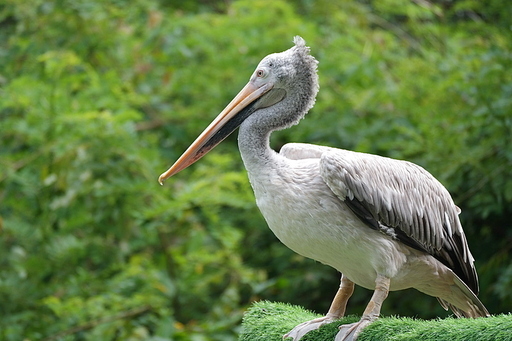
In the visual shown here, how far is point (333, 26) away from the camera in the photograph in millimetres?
7820

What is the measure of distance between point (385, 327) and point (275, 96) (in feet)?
4.05

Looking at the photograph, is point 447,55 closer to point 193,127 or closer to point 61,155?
point 193,127

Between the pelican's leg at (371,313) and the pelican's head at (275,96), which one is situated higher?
the pelican's head at (275,96)

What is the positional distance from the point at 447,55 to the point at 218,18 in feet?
7.70

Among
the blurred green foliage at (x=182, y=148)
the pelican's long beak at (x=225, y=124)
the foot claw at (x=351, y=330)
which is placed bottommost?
the blurred green foliage at (x=182, y=148)

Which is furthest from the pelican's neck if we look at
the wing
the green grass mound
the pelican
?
the green grass mound

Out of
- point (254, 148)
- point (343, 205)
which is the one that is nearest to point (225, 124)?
point (254, 148)

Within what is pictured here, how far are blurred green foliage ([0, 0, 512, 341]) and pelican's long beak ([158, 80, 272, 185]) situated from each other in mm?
2037

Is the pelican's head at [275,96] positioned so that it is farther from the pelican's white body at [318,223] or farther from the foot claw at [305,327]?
the foot claw at [305,327]

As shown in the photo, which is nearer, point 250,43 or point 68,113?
point 68,113

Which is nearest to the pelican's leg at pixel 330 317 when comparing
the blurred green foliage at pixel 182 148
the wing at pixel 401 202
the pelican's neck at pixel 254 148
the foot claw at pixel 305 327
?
the foot claw at pixel 305 327

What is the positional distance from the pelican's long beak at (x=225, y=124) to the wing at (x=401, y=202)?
0.41m

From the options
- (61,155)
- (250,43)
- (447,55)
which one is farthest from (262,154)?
(447,55)

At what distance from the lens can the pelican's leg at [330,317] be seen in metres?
3.37
